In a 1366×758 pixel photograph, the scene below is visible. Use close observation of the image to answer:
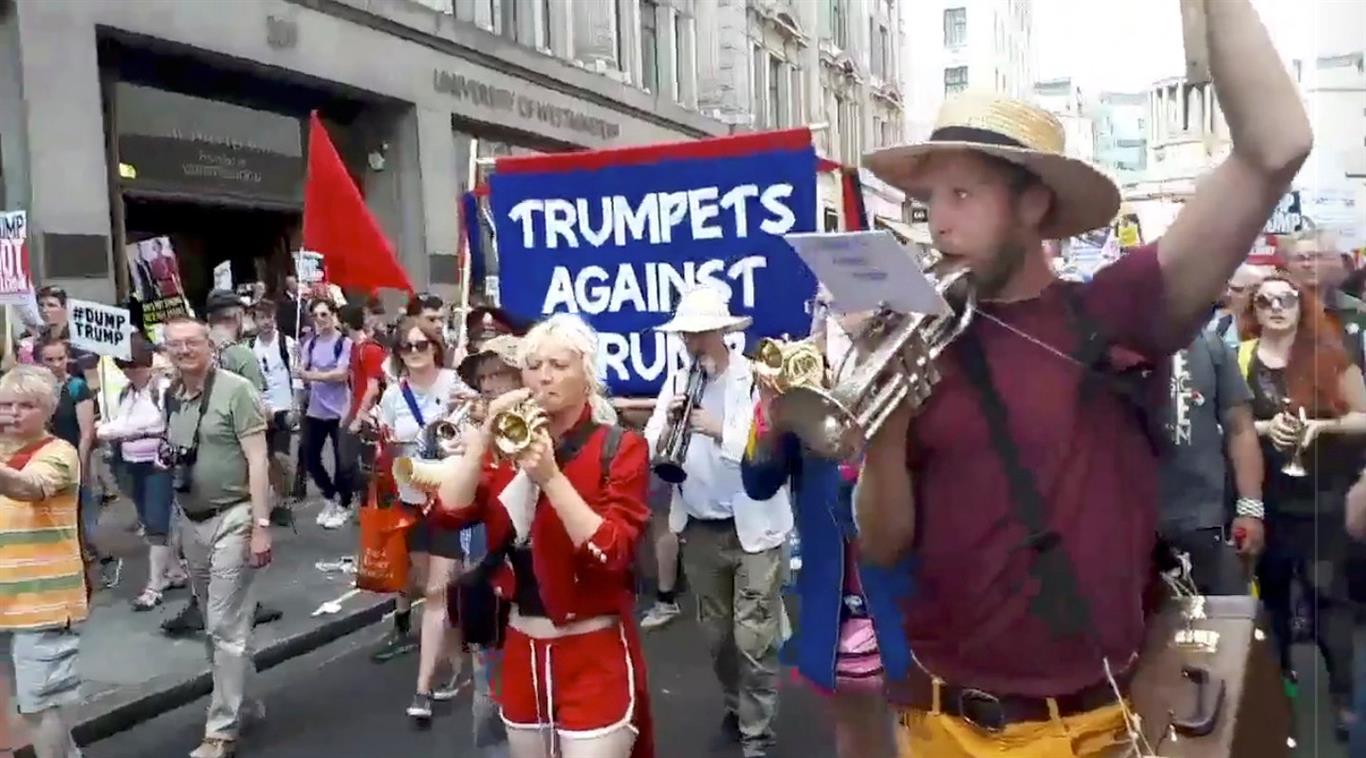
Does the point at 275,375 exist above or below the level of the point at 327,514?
above

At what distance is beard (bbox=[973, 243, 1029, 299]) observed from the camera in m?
2.43

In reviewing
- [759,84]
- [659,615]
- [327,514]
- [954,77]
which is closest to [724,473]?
[954,77]

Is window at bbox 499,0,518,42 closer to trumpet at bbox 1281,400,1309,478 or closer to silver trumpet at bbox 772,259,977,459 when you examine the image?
trumpet at bbox 1281,400,1309,478

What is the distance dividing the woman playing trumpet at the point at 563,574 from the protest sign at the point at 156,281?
9.47 meters

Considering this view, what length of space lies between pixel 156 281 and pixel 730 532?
30.3 feet

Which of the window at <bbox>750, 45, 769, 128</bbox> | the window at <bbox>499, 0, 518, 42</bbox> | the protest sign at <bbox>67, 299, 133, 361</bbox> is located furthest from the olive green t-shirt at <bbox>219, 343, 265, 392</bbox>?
the window at <bbox>750, 45, 769, 128</bbox>

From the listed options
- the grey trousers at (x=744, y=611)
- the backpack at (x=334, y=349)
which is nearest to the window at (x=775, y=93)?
the backpack at (x=334, y=349)

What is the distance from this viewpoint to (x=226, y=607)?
639cm

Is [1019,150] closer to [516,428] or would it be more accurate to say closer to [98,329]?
[516,428]

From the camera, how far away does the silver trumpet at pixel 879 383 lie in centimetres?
209

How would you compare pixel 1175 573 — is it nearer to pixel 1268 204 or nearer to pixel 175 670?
pixel 1268 204

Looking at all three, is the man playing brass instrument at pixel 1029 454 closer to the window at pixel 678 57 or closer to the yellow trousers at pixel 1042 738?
the yellow trousers at pixel 1042 738

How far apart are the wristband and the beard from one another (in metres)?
3.56

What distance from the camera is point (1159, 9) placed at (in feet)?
8.46
